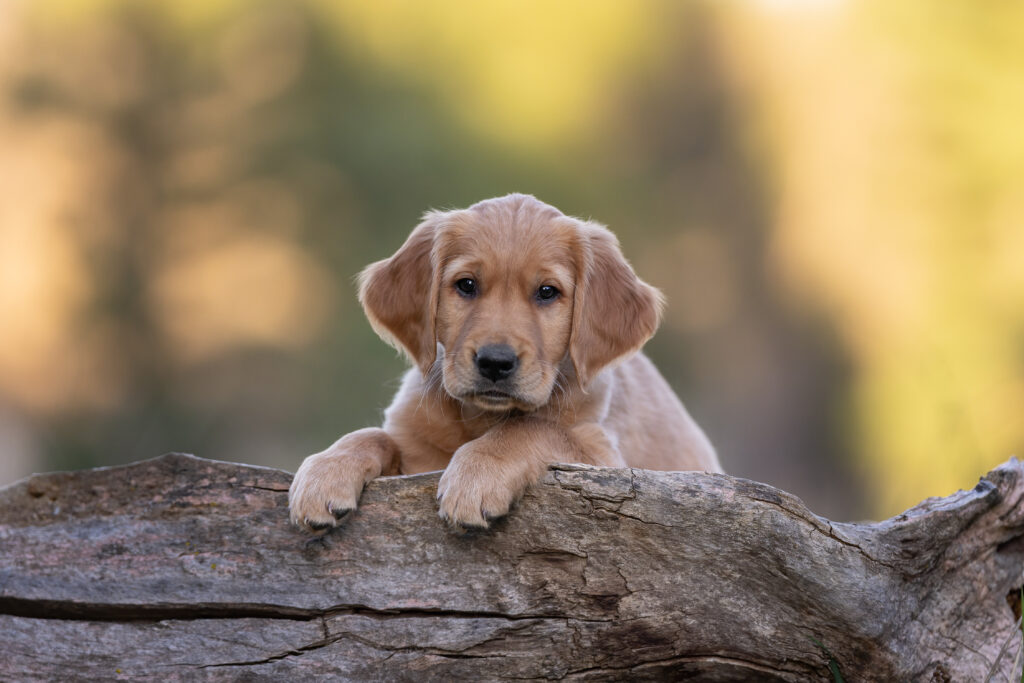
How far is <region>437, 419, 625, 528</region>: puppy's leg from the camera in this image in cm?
365

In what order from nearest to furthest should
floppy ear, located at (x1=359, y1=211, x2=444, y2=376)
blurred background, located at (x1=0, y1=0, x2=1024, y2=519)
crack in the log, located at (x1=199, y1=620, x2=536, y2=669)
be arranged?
crack in the log, located at (x1=199, y1=620, x2=536, y2=669), floppy ear, located at (x1=359, y1=211, x2=444, y2=376), blurred background, located at (x1=0, y1=0, x2=1024, y2=519)

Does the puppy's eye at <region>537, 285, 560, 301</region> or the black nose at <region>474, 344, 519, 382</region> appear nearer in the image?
the black nose at <region>474, 344, 519, 382</region>

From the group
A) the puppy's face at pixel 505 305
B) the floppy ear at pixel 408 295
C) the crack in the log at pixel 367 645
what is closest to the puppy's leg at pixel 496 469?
the puppy's face at pixel 505 305

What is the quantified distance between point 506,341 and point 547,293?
48 centimetres

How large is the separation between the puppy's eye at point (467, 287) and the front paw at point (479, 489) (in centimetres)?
99

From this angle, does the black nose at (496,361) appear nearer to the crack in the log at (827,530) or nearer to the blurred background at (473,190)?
the crack in the log at (827,530)

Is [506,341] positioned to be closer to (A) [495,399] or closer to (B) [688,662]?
(A) [495,399]

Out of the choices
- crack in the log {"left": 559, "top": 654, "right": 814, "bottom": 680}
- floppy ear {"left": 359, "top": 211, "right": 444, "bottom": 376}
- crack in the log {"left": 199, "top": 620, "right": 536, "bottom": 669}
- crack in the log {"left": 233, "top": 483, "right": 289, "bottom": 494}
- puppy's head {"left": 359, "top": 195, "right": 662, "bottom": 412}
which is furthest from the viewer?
floppy ear {"left": 359, "top": 211, "right": 444, "bottom": 376}

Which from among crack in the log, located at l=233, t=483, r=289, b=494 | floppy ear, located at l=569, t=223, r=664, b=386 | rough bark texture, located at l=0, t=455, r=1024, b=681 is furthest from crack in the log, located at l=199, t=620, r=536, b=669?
floppy ear, located at l=569, t=223, r=664, b=386

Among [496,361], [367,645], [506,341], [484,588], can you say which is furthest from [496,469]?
[367,645]

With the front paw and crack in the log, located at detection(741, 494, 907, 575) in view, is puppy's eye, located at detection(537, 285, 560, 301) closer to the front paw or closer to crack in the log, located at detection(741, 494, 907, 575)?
the front paw

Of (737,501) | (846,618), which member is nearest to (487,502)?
(737,501)

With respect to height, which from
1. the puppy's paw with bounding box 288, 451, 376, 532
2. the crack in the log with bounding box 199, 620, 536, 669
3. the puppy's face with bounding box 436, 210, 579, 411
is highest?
the puppy's face with bounding box 436, 210, 579, 411

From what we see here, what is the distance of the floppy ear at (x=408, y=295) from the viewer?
470 centimetres
